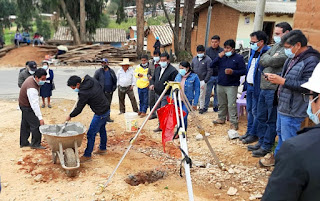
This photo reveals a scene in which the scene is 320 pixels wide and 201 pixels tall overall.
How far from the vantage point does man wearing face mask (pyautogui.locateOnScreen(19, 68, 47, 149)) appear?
17.8 ft

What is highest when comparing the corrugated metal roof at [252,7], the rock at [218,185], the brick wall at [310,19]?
the corrugated metal roof at [252,7]

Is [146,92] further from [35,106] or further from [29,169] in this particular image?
[29,169]

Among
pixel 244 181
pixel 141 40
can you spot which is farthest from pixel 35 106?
pixel 141 40

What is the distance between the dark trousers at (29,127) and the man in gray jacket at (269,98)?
4.42 m

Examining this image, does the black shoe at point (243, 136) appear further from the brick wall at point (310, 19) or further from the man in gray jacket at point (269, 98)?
the brick wall at point (310, 19)

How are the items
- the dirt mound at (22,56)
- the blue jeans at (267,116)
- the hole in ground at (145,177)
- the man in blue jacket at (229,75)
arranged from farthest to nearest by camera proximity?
the dirt mound at (22,56) → the man in blue jacket at (229,75) → the blue jeans at (267,116) → the hole in ground at (145,177)

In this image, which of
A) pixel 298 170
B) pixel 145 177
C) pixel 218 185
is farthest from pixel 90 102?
pixel 298 170

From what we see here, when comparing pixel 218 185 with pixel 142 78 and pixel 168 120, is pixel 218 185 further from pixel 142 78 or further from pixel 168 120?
pixel 142 78

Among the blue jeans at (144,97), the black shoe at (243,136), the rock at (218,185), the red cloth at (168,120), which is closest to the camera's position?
the rock at (218,185)

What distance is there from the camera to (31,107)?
5617mm

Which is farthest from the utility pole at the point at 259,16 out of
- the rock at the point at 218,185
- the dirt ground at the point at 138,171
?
the rock at the point at 218,185

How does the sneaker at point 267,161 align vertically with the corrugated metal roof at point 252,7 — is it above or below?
below

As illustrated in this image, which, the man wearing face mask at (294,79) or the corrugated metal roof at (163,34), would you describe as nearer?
the man wearing face mask at (294,79)

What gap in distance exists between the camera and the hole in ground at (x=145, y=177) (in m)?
4.72
